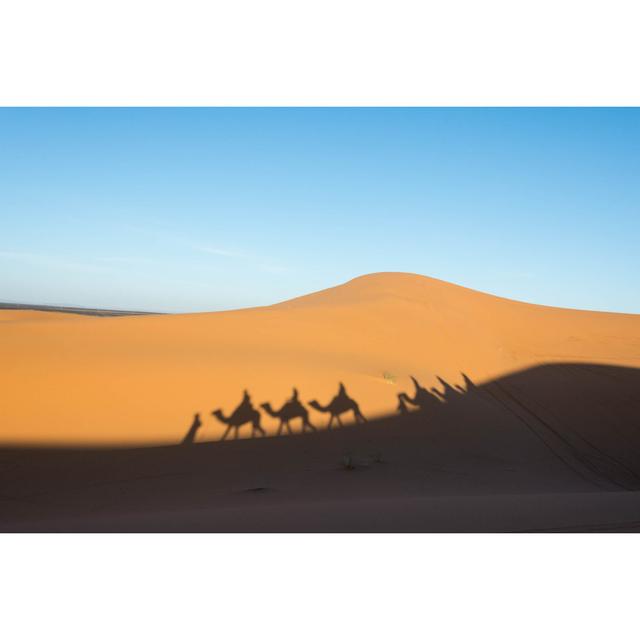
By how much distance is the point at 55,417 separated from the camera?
8.38 m

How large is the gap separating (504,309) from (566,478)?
21.1 metres

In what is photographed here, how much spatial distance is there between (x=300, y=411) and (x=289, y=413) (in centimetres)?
24

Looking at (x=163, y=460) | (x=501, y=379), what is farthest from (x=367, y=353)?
(x=163, y=460)

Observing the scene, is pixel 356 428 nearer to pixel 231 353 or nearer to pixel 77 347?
pixel 231 353

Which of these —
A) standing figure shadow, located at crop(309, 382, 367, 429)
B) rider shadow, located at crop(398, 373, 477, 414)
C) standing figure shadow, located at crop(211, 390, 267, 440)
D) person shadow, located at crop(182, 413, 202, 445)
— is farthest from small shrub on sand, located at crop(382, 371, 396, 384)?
person shadow, located at crop(182, 413, 202, 445)

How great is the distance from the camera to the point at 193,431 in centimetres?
844

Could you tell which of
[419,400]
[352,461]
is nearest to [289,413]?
[352,461]

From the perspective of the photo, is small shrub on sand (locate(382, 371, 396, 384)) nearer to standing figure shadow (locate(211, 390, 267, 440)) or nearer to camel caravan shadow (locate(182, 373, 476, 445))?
camel caravan shadow (locate(182, 373, 476, 445))

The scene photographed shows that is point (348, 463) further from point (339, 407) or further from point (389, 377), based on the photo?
point (389, 377)

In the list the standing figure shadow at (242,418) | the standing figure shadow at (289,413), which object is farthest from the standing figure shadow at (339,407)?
the standing figure shadow at (242,418)

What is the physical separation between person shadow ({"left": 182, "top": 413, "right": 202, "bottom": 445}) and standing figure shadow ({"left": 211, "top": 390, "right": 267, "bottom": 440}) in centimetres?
34

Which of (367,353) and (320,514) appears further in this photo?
(367,353)

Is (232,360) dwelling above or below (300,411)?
above

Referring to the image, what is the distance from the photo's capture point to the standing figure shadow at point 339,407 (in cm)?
964
